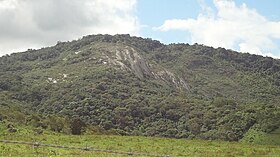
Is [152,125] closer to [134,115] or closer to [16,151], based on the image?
[134,115]

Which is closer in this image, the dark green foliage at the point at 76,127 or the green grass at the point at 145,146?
the green grass at the point at 145,146

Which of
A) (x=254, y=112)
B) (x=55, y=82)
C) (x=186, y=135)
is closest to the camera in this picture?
(x=254, y=112)

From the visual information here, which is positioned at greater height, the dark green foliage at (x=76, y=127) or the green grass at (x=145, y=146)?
the dark green foliage at (x=76, y=127)

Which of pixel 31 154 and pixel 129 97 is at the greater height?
pixel 129 97

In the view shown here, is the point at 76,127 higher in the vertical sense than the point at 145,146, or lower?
higher

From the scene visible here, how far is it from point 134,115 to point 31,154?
430 ft

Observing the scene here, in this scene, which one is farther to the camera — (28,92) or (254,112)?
(28,92)

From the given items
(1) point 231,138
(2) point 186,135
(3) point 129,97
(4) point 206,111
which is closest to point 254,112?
(1) point 231,138

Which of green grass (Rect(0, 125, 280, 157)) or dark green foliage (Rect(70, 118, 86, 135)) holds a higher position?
dark green foliage (Rect(70, 118, 86, 135))

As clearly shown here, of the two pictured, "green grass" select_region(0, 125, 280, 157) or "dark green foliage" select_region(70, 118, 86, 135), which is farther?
"dark green foliage" select_region(70, 118, 86, 135)

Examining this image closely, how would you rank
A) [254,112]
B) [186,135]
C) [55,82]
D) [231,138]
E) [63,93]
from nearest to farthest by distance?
[231,138] < [254,112] < [186,135] < [63,93] < [55,82]

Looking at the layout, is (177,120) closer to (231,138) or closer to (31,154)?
(231,138)

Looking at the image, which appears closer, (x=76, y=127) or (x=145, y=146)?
(x=145, y=146)

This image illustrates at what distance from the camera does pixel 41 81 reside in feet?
630
